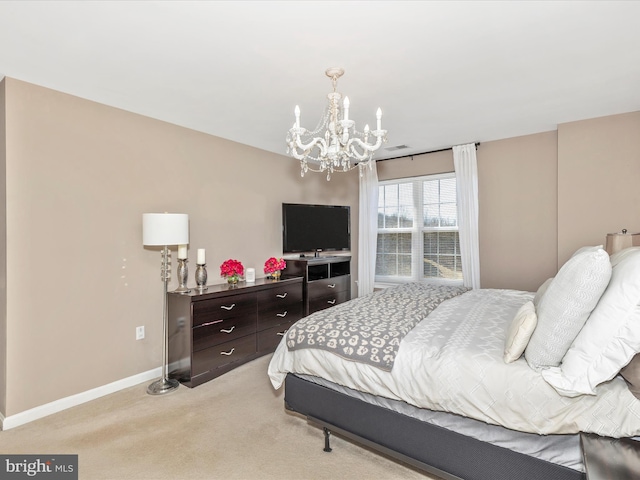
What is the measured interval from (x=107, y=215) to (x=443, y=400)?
296cm

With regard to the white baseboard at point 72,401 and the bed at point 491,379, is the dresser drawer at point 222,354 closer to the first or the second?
the white baseboard at point 72,401

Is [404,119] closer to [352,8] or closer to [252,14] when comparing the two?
[352,8]

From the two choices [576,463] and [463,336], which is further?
[463,336]

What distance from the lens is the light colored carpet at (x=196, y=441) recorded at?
1899 millimetres

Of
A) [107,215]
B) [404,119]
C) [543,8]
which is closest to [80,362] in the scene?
[107,215]

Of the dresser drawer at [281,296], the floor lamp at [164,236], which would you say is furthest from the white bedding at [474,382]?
the dresser drawer at [281,296]

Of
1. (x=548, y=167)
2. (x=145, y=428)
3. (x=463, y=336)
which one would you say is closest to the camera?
(x=463, y=336)

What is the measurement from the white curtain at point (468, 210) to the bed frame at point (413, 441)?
Result: 2.90 meters

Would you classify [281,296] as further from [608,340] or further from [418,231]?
[608,340]

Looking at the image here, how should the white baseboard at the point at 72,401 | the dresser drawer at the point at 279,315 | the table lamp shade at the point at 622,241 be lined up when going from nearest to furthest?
the white baseboard at the point at 72,401 < the table lamp shade at the point at 622,241 < the dresser drawer at the point at 279,315

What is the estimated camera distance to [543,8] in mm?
1732

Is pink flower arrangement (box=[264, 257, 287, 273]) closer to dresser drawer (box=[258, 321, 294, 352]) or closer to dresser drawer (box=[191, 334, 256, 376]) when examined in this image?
dresser drawer (box=[258, 321, 294, 352])

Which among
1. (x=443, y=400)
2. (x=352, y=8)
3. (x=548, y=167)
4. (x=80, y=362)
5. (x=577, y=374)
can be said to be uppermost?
(x=352, y=8)

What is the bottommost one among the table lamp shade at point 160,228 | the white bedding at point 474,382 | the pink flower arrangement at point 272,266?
the white bedding at point 474,382
